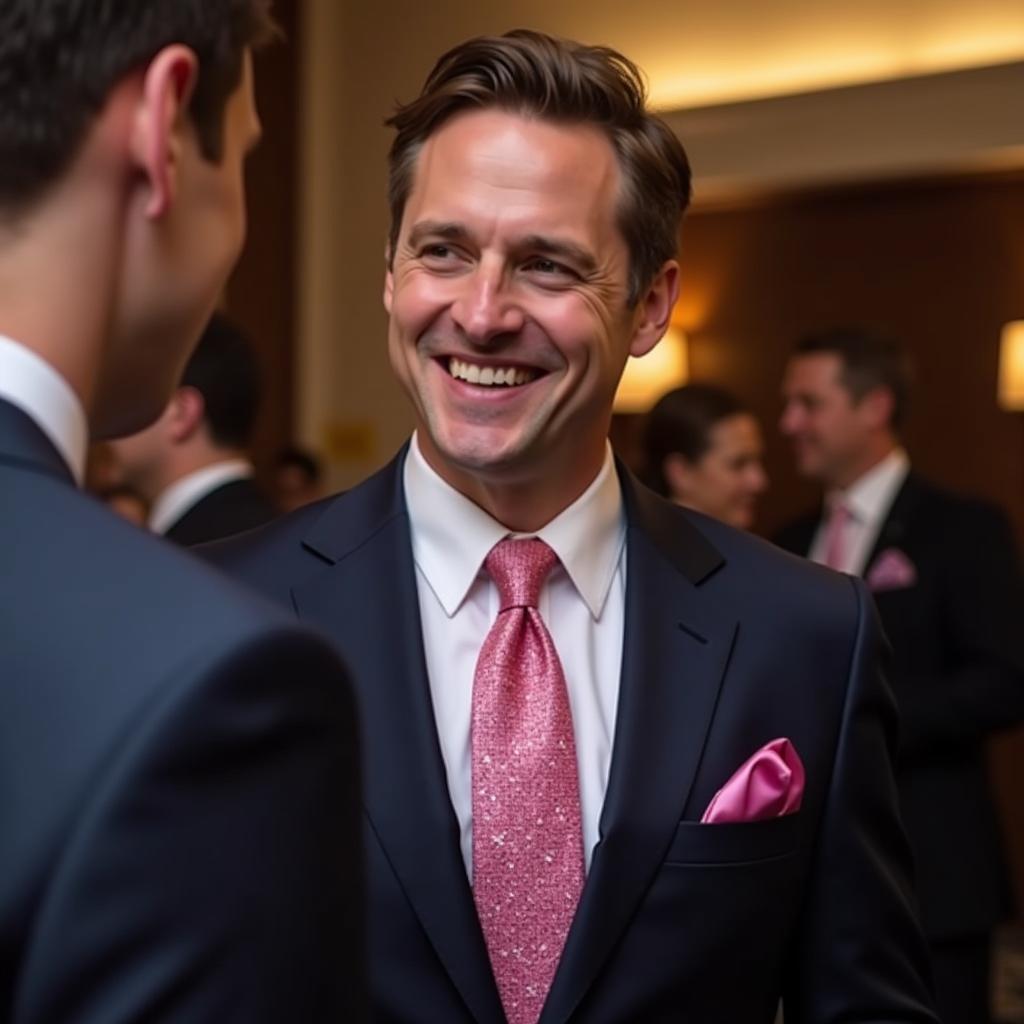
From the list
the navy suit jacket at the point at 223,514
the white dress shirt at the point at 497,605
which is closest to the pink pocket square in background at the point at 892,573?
the navy suit jacket at the point at 223,514

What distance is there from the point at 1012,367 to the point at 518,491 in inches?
187

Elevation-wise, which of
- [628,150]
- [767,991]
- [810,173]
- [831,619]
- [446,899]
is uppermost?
[628,150]

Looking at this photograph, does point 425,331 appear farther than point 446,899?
Yes

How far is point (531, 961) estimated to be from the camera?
1535 millimetres

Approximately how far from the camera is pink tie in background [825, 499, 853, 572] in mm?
4047

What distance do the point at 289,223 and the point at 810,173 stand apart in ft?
8.06

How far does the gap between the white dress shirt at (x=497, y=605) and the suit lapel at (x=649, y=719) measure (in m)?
0.04

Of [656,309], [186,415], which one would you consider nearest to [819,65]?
[186,415]

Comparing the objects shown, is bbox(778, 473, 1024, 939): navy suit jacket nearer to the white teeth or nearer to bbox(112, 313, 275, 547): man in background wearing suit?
bbox(112, 313, 275, 547): man in background wearing suit

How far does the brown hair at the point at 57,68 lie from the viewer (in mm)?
851

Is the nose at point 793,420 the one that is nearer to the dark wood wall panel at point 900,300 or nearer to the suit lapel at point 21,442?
the dark wood wall panel at point 900,300

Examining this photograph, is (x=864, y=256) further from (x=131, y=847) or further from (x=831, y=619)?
(x=131, y=847)

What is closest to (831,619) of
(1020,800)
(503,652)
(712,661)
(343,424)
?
(712,661)

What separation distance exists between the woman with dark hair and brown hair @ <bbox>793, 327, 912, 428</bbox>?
0.31 metres
